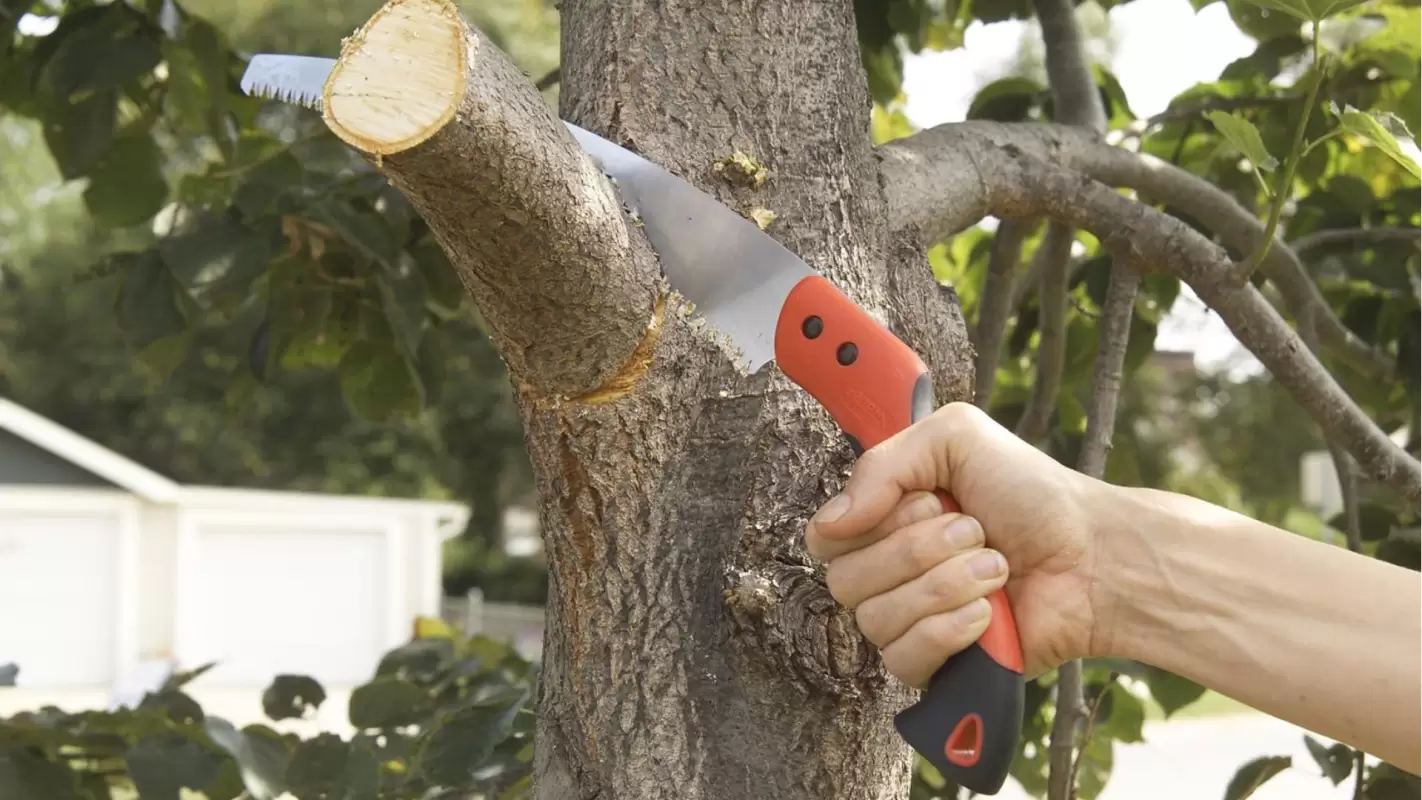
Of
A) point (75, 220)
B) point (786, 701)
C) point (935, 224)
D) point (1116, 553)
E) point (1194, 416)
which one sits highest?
point (75, 220)

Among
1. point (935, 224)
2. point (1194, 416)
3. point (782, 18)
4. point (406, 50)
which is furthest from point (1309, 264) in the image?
point (1194, 416)

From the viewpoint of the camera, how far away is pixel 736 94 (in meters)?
1.17

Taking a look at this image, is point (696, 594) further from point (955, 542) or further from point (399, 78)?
point (399, 78)

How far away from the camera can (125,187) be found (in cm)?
207

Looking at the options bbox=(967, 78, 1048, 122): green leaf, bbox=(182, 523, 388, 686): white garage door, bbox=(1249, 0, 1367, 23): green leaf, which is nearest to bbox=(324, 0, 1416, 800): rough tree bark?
bbox=(1249, 0, 1367, 23): green leaf

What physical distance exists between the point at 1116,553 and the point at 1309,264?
152 cm

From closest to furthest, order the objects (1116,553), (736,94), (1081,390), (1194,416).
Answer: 1. (1116,553)
2. (736,94)
3. (1081,390)
4. (1194,416)

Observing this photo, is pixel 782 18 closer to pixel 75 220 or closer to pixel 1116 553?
pixel 1116 553

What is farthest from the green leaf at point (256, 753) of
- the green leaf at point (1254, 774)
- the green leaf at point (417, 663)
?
the green leaf at point (1254, 774)

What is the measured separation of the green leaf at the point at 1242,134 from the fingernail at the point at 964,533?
523 mm

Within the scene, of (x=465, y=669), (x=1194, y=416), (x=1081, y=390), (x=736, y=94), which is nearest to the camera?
(x=736, y=94)

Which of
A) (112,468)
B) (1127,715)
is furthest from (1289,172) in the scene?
(112,468)

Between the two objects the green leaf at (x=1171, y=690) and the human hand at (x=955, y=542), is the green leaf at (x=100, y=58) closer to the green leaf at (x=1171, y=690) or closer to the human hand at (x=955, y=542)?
the human hand at (x=955, y=542)

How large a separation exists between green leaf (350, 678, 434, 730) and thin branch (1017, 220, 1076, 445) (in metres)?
1.02
